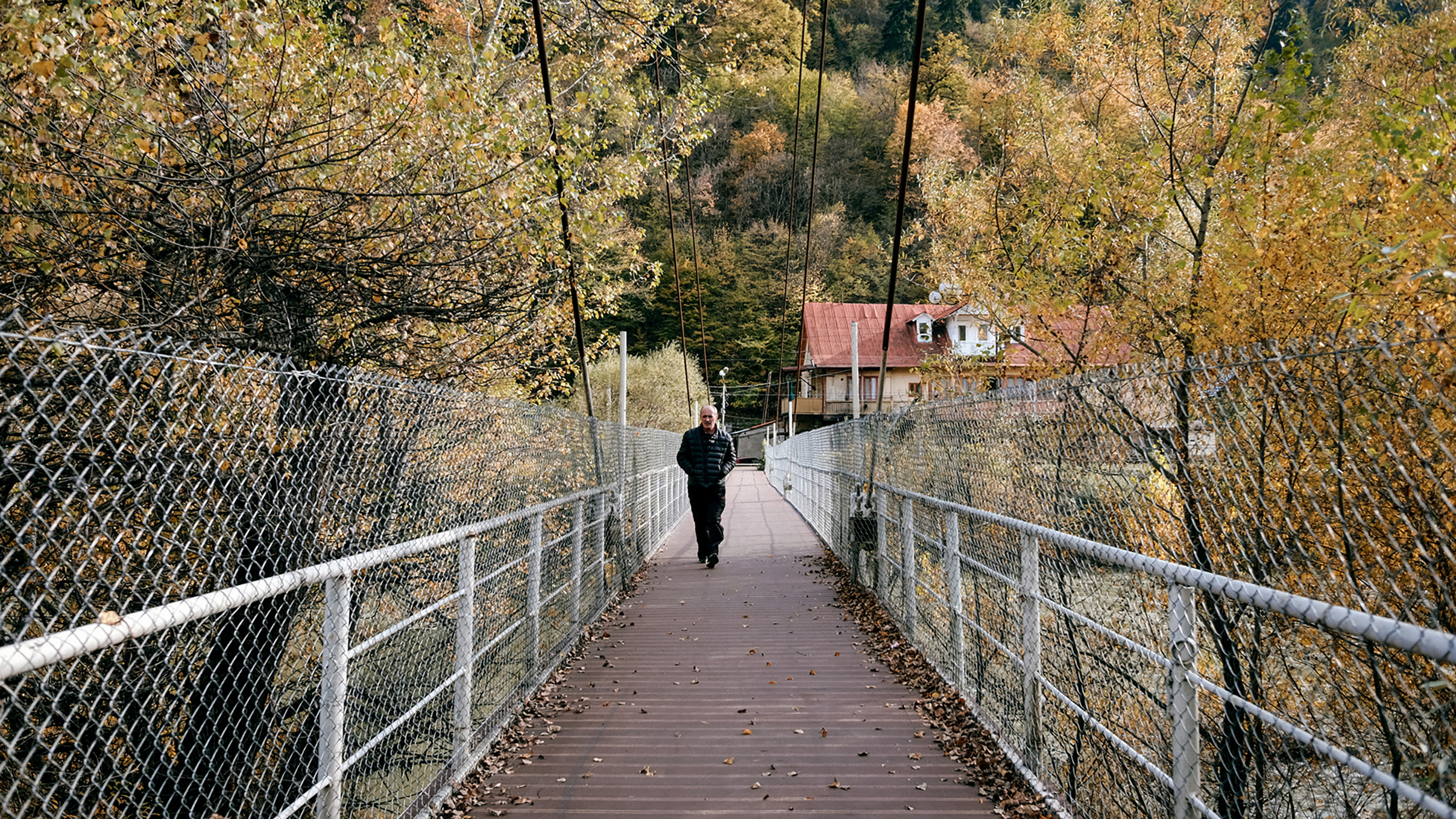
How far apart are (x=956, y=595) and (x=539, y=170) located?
14.7 feet

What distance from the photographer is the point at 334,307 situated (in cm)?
565

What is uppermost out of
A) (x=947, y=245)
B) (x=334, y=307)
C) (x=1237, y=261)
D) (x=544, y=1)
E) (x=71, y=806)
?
(x=544, y=1)

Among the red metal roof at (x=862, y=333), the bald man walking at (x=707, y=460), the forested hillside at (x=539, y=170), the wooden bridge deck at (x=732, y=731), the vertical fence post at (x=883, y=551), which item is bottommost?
the wooden bridge deck at (x=732, y=731)

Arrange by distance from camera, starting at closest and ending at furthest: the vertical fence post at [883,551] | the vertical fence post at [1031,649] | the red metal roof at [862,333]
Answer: the vertical fence post at [1031,649] → the vertical fence post at [883,551] → the red metal roof at [862,333]

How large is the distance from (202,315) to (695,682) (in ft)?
12.1

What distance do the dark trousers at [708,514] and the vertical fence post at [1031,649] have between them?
6082 millimetres

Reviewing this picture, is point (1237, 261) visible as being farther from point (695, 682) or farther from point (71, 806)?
point (71, 806)

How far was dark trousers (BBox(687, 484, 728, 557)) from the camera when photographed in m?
10.2

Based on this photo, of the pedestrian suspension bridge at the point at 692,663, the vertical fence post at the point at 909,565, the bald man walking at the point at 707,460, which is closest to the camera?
the pedestrian suspension bridge at the point at 692,663

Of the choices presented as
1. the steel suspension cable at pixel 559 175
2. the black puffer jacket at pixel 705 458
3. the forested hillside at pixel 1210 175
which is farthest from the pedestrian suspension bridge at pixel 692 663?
the black puffer jacket at pixel 705 458

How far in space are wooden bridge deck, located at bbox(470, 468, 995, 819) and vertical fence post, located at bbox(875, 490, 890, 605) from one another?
0.54 metres

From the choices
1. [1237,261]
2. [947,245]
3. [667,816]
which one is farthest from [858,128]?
[667,816]

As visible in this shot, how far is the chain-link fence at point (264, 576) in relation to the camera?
2688mm

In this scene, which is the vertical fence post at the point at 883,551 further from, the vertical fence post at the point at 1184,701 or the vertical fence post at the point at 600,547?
the vertical fence post at the point at 1184,701
